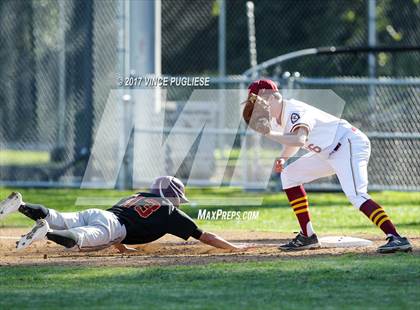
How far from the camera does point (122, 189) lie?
16625mm

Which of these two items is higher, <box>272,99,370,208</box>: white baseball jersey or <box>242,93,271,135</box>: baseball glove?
<box>242,93,271,135</box>: baseball glove

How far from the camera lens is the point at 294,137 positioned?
8.88m

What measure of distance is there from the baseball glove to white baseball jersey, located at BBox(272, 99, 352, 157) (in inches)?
5.7

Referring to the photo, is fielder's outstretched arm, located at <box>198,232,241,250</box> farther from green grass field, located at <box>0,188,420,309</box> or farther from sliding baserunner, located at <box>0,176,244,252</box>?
green grass field, located at <box>0,188,420,309</box>

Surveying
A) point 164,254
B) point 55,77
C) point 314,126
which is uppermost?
point 55,77

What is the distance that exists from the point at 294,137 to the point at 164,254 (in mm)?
1716

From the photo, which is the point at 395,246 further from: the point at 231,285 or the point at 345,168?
the point at 231,285

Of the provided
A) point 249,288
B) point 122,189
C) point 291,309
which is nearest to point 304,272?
point 249,288

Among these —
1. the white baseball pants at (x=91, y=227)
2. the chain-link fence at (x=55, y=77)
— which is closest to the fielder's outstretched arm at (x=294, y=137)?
the white baseball pants at (x=91, y=227)

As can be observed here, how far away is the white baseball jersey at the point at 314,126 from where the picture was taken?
899 centimetres

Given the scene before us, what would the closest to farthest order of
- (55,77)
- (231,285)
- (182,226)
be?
(231,285), (182,226), (55,77)

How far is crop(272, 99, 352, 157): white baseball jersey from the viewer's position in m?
8.99

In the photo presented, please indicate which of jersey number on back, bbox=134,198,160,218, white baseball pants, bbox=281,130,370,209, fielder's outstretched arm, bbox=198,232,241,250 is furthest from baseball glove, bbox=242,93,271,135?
jersey number on back, bbox=134,198,160,218

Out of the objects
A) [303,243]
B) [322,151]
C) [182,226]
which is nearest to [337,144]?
[322,151]
